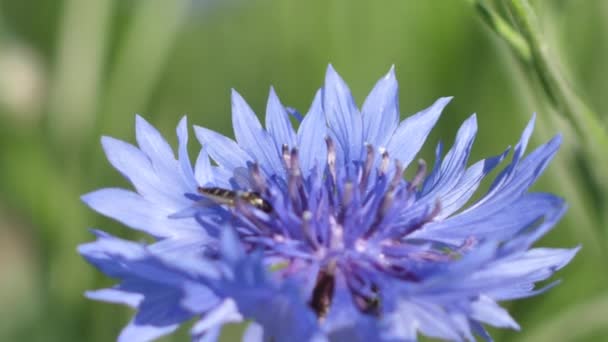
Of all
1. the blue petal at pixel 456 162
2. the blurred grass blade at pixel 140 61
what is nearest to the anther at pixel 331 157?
the blue petal at pixel 456 162

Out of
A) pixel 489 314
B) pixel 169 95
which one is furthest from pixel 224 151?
pixel 169 95

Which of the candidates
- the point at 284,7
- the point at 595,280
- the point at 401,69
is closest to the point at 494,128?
the point at 401,69

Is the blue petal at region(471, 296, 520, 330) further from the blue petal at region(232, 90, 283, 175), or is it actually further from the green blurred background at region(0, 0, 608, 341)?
the green blurred background at region(0, 0, 608, 341)

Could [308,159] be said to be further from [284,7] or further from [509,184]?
[284,7]

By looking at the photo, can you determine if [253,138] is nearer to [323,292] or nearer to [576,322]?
[323,292]

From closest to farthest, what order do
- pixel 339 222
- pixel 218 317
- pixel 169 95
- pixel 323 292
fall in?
pixel 218 317, pixel 323 292, pixel 339 222, pixel 169 95

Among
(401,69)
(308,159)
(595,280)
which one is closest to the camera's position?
(308,159)
